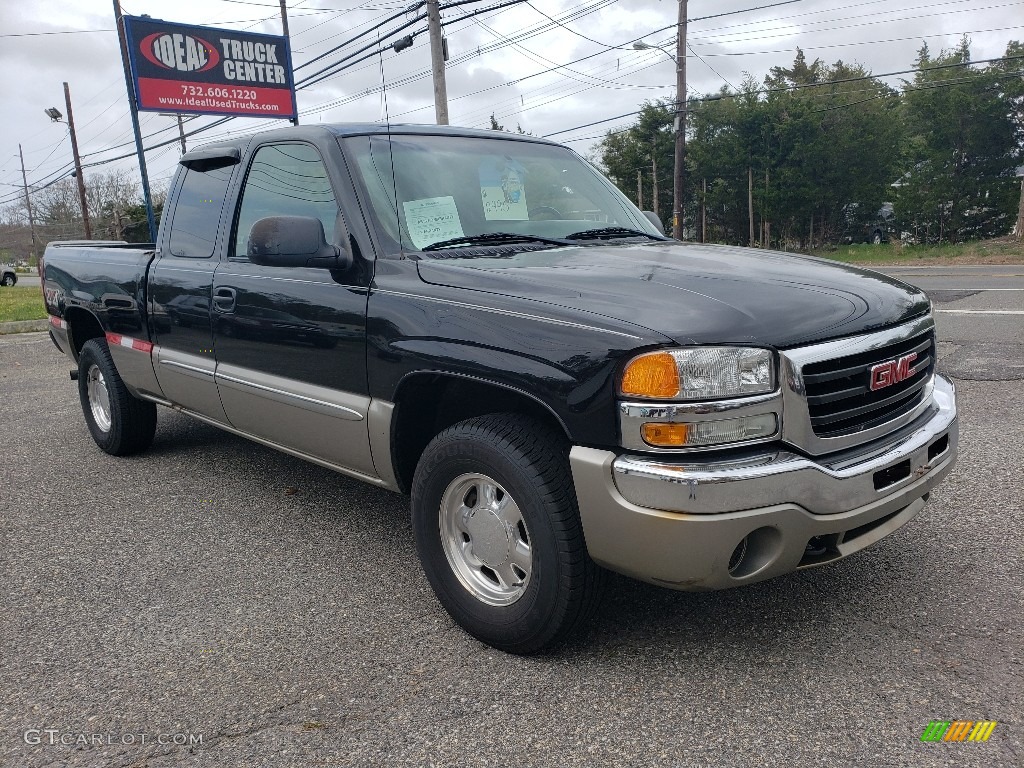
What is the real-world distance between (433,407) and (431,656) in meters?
0.88

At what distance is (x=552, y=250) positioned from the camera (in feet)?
10.0

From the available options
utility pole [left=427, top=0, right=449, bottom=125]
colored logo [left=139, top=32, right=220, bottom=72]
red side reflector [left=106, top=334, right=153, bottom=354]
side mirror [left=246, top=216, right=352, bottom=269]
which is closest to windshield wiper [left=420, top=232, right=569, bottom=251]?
side mirror [left=246, top=216, right=352, bottom=269]

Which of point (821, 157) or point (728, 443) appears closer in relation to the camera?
point (728, 443)

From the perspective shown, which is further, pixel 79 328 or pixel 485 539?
pixel 79 328

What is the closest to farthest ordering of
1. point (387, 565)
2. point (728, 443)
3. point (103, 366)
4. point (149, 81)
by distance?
point (728, 443), point (387, 565), point (103, 366), point (149, 81)

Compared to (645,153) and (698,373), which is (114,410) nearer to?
(698,373)

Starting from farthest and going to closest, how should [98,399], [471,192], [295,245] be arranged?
[98,399] < [471,192] < [295,245]

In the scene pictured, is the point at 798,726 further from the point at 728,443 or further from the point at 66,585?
the point at 66,585

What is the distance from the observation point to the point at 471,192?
3.28m

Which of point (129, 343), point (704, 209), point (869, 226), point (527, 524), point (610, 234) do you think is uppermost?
point (704, 209)

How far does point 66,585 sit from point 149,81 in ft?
65.7

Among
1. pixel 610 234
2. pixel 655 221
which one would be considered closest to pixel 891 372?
pixel 610 234

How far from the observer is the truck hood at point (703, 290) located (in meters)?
2.21

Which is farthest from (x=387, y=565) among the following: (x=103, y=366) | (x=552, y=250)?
(x=103, y=366)
